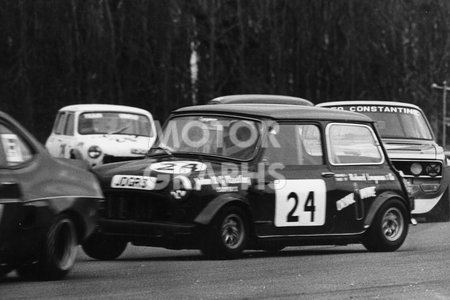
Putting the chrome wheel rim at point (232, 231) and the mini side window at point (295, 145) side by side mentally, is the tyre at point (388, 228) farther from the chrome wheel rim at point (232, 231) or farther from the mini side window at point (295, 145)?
the chrome wheel rim at point (232, 231)

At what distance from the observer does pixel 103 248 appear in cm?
1165

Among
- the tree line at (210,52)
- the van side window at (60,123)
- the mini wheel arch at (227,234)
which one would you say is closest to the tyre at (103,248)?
the mini wheel arch at (227,234)

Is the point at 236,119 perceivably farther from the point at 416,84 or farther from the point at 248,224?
the point at 416,84

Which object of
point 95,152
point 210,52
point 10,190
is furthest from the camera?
point 210,52

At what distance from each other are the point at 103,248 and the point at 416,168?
18.5ft

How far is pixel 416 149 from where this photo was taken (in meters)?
16.2

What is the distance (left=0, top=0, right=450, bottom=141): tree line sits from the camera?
93.5 feet

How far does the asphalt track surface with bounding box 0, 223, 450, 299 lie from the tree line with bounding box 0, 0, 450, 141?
16417 mm

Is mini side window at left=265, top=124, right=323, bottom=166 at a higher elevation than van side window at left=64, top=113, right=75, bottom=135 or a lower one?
higher

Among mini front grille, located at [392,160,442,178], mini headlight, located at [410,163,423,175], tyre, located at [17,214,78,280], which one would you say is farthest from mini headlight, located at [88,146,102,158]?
tyre, located at [17,214,78,280]

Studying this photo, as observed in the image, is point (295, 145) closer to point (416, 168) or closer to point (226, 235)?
point (226, 235)

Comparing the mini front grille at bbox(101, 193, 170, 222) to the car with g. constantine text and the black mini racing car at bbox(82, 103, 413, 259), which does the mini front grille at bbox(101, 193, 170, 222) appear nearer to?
the black mini racing car at bbox(82, 103, 413, 259)

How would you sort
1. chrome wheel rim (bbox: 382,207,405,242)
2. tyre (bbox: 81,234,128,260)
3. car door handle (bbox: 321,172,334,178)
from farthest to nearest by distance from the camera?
chrome wheel rim (bbox: 382,207,405,242) → car door handle (bbox: 321,172,334,178) → tyre (bbox: 81,234,128,260)

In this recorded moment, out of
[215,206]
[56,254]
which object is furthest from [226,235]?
[56,254]
